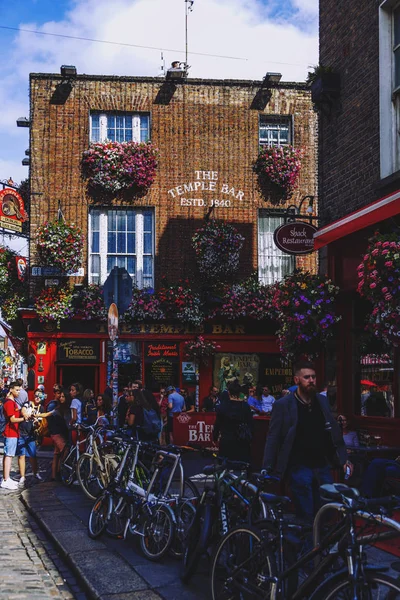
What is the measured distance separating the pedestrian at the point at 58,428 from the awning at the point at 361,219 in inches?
233

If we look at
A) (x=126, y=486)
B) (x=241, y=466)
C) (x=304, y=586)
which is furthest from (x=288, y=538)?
(x=126, y=486)

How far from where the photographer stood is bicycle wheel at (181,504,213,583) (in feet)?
22.1

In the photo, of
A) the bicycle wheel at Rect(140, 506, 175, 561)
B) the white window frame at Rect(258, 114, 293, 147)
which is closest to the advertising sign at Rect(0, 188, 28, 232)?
the white window frame at Rect(258, 114, 293, 147)

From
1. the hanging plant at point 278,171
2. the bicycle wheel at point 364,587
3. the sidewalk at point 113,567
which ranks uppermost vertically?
the hanging plant at point 278,171

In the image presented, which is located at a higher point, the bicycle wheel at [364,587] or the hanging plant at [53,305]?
the hanging plant at [53,305]

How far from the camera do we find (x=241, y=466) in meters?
6.89

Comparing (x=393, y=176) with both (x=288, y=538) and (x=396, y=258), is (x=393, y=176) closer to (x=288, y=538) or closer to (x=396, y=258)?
(x=396, y=258)

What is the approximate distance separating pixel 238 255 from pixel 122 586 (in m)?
16.5

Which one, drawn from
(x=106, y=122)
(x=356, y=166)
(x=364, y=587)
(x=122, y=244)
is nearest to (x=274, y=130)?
(x=106, y=122)

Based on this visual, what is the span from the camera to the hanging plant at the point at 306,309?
10406mm

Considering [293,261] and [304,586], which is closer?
[304,586]

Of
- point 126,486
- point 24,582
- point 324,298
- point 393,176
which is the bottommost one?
point 24,582

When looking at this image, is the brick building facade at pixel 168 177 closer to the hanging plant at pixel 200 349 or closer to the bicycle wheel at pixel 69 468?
the hanging plant at pixel 200 349

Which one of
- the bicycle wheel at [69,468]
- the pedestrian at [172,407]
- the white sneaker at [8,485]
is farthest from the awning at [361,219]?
the pedestrian at [172,407]
